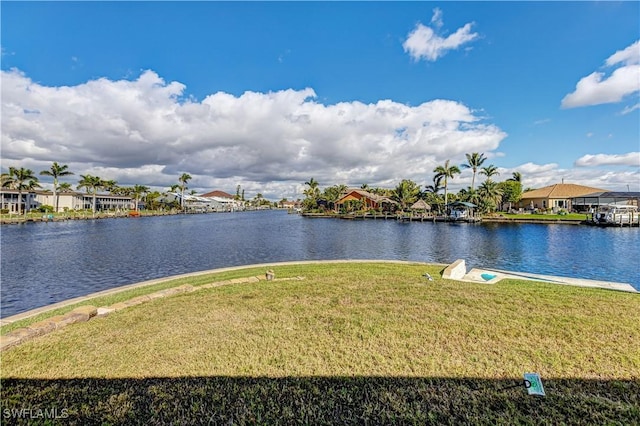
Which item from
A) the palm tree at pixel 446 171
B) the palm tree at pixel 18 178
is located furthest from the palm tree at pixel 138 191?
the palm tree at pixel 446 171

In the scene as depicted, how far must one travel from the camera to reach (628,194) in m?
53.7

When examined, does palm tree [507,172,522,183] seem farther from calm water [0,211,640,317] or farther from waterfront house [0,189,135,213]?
waterfront house [0,189,135,213]

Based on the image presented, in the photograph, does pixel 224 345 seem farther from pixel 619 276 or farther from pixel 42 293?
pixel 619 276

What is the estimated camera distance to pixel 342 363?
4031 mm

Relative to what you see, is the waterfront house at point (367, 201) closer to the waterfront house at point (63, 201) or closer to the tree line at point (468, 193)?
the tree line at point (468, 193)

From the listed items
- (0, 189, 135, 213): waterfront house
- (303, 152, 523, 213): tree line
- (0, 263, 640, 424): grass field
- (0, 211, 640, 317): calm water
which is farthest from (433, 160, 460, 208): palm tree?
(0, 189, 135, 213): waterfront house

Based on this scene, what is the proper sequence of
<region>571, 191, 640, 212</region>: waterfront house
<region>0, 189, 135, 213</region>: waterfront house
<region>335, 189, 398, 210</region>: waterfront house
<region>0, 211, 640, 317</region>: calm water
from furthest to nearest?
<region>335, 189, 398, 210</region>: waterfront house → <region>0, 189, 135, 213</region>: waterfront house → <region>571, 191, 640, 212</region>: waterfront house → <region>0, 211, 640, 317</region>: calm water

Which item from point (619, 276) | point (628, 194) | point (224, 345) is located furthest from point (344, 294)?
point (628, 194)

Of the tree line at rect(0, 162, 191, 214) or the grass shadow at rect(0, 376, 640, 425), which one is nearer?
the grass shadow at rect(0, 376, 640, 425)

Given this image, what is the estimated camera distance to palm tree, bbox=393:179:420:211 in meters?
65.8

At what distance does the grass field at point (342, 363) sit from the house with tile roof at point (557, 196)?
67.9 metres

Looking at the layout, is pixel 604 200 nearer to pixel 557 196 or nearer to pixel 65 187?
pixel 557 196

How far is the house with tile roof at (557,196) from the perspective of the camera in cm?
6091

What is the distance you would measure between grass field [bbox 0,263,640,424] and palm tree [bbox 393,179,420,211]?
199 feet
